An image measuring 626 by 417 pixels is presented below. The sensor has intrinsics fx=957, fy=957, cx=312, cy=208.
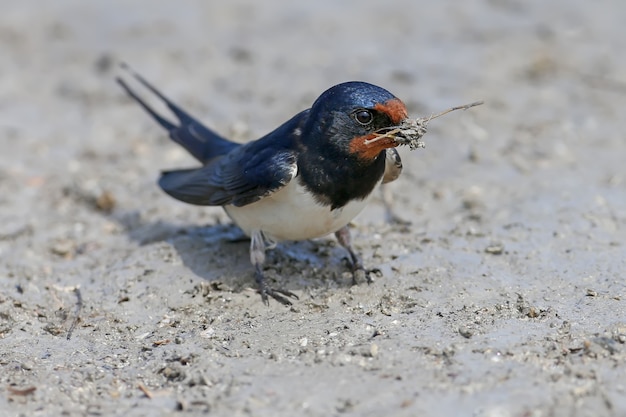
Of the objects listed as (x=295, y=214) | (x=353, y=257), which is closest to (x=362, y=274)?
(x=353, y=257)

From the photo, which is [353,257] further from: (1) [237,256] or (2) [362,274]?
(1) [237,256]

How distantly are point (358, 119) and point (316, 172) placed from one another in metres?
0.35

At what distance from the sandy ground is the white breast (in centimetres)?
34

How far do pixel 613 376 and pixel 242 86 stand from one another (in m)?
4.73

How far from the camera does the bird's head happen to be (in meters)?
4.52

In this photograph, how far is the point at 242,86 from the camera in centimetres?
785

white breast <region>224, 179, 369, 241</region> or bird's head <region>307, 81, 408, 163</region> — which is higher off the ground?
bird's head <region>307, 81, 408, 163</region>

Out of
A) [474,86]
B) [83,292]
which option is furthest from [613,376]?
[474,86]

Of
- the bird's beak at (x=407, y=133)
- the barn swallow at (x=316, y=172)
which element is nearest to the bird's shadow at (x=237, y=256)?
the barn swallow at (x=316, y=172)

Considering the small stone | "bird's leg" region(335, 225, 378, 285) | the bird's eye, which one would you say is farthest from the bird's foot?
the bird's eye

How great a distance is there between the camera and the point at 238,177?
520 cm

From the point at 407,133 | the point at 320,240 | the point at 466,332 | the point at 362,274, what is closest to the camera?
the point at 466,332

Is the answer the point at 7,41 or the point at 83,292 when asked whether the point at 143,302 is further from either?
the point at 7,41

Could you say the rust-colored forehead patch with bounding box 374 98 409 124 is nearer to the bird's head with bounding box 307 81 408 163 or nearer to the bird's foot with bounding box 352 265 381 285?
the bird's head with bounding box 307 81 408 163
